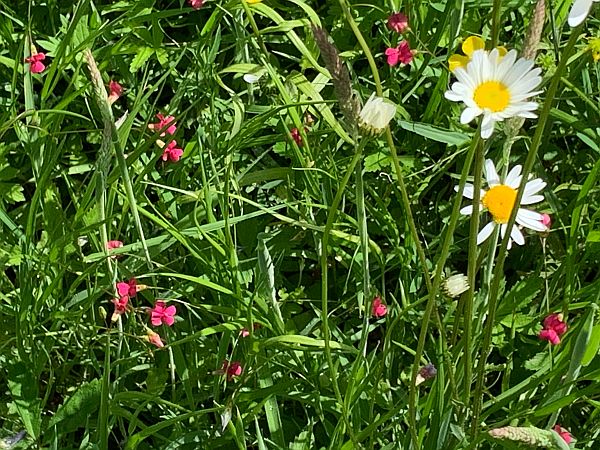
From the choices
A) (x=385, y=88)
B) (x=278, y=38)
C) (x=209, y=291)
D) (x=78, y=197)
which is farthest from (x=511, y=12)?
(x=78, y=197)

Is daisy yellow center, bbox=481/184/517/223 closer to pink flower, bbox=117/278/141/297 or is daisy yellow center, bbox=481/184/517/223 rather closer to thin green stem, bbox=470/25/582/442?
thin green stem, bbox=470/25/582/442

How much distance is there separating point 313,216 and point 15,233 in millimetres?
455

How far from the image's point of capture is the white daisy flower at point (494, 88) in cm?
82

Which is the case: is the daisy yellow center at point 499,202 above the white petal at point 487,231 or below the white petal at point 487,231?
above

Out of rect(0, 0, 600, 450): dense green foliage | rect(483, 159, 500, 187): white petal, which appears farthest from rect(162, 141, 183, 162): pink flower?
rect(483, 159, 500, 187): white petal

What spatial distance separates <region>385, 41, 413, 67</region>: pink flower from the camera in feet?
4.56

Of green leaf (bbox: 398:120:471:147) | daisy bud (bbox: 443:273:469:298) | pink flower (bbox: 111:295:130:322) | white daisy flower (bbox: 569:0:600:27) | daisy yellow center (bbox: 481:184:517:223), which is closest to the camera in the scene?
white daisy flower (bbox: 569:0:600:27)

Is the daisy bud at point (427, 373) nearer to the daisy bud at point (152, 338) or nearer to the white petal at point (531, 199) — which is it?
the white petal at point (531, 199)

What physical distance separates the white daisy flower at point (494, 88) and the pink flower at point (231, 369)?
53 centimetres

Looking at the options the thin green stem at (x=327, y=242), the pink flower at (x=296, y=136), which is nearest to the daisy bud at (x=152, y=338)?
the thin green stem at (x=327, y=242)

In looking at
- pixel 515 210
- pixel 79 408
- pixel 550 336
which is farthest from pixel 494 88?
pixel 79 408

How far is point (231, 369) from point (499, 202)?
0.42 meters

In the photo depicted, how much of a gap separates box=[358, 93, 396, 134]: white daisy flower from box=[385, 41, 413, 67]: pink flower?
63cm

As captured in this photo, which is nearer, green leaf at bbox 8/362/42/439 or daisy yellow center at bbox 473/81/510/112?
daisy yellow center at bbox 473/81/510/112
